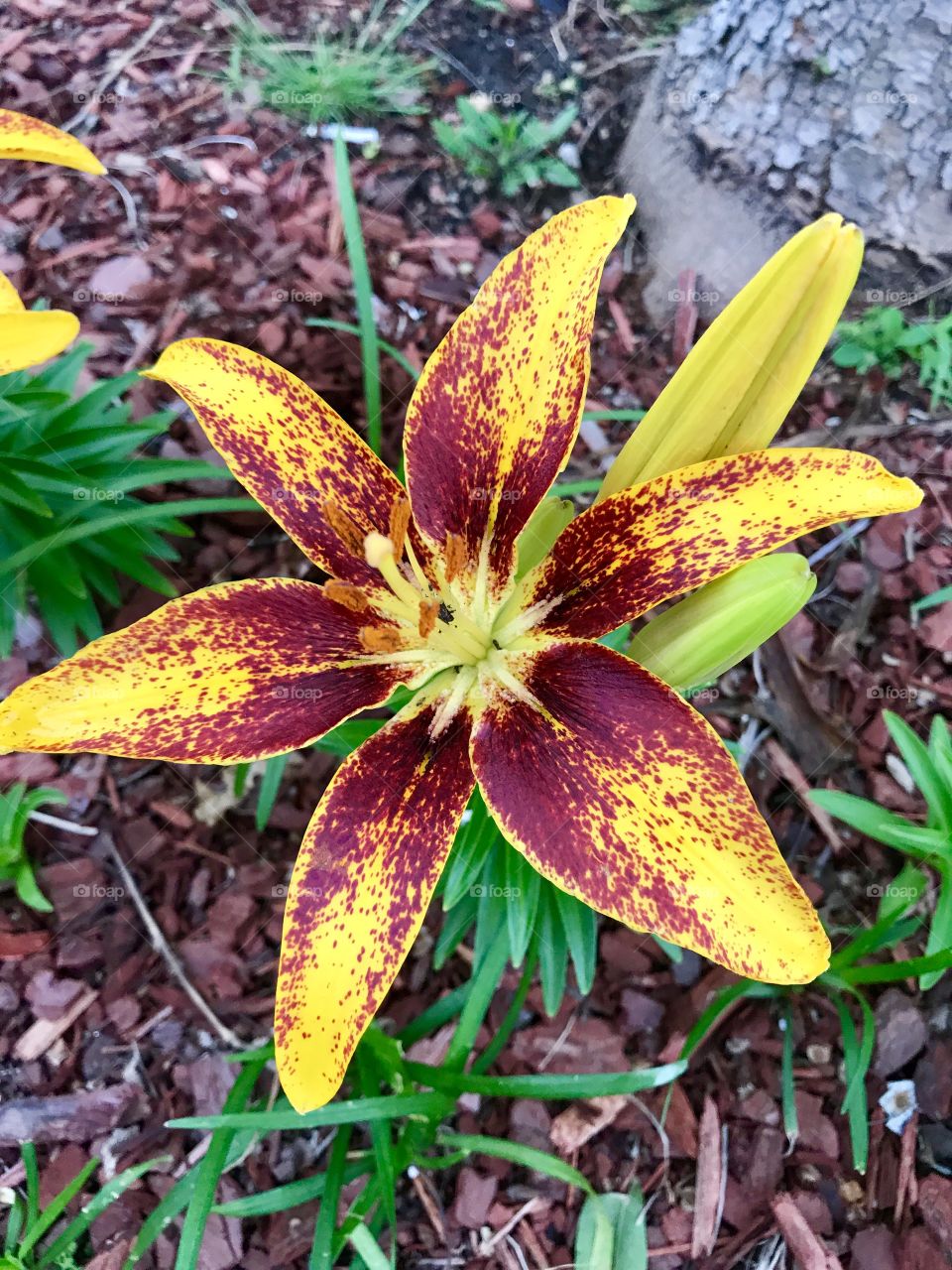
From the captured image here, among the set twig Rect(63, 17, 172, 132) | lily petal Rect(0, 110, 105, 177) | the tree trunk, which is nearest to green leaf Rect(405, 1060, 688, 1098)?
lily petal Rect(0, 110, 105, 177)

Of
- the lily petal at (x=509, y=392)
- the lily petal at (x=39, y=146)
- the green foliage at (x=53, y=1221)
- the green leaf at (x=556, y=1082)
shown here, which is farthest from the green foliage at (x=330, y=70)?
the green foliage at (x=53, y=1221)

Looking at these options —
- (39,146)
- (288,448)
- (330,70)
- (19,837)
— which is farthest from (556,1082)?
(330,70)

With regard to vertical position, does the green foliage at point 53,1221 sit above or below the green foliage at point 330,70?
below

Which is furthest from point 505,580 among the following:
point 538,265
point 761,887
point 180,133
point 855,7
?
point 180,133

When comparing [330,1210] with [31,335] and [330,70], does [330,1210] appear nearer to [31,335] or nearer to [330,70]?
[31,335]

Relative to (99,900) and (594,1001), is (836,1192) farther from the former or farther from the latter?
(99,900)

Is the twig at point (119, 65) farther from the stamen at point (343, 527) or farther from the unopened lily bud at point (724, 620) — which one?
the unopened lily bud at point (724, 620)
